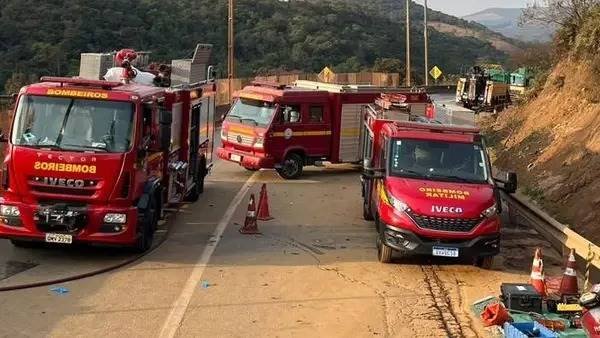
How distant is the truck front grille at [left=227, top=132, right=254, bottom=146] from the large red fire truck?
9426 millimetres

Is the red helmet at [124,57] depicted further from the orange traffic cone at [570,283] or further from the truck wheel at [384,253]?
the orange traffic cone at [570,283]

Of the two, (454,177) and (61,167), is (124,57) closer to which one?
(61,167)

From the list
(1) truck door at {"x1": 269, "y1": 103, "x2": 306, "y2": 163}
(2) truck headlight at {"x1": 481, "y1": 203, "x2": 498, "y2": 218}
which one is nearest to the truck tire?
(1) truck door at {"x1": 269, "y1": 103, "x2": 306, "y2": 163}

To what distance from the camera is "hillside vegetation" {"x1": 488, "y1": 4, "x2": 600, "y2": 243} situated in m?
15.0

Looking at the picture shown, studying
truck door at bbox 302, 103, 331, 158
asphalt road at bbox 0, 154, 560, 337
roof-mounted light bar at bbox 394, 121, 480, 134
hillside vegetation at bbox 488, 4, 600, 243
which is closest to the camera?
asphalt road at bbox 0, 154, 560, 337

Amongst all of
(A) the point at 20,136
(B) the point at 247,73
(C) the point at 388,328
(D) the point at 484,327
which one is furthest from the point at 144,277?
(B) the point at 247,73

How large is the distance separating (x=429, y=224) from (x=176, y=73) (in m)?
6.91

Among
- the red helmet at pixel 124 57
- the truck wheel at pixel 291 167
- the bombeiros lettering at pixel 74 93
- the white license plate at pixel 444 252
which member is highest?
the red helmet at pixel 124 57

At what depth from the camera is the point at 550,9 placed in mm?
25578

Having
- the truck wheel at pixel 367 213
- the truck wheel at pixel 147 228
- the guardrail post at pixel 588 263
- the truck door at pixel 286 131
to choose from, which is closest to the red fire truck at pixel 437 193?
the guardrail post at pixel 588 263

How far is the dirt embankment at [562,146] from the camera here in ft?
48.3

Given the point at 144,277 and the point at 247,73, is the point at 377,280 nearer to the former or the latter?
the point at 144,277

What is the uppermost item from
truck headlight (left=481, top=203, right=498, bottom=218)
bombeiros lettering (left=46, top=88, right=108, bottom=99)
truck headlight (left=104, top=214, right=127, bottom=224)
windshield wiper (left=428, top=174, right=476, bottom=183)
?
bombeiros lettering (left=46, top=88, right=108, bottom=99)

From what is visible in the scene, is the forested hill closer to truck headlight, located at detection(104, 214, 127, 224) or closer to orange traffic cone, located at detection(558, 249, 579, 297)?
truck headlight, located at detection(104, 214, 127, 224)
